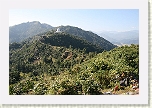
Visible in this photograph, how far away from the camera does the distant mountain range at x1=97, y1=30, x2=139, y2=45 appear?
14.5ft

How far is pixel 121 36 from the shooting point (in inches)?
188

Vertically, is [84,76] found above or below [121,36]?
below

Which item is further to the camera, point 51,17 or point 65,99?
point 51,17

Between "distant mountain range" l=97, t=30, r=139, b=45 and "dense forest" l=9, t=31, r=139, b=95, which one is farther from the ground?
"distant mountain range" l=97, t=30, r=139, b=45

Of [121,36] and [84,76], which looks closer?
[84,76]

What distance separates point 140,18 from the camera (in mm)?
4355

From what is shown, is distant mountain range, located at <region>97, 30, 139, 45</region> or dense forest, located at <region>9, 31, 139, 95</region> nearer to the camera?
dense forest, located at <region>9, 31, 139, 95</region>

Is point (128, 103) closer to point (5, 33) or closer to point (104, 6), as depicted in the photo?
point (104, 6)

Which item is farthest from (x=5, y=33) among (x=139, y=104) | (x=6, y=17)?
(x=139, y=104)

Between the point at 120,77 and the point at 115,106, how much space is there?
51 cm

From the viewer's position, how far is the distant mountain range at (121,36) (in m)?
4.41

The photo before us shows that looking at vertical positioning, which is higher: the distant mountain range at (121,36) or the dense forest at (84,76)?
the distant mountain range at (121,36)

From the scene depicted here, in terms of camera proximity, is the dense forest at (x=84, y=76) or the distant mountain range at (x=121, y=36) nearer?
the dense forest at (x=84, y=76)

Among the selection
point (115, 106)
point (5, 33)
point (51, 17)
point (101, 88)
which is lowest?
point (115, 106)
